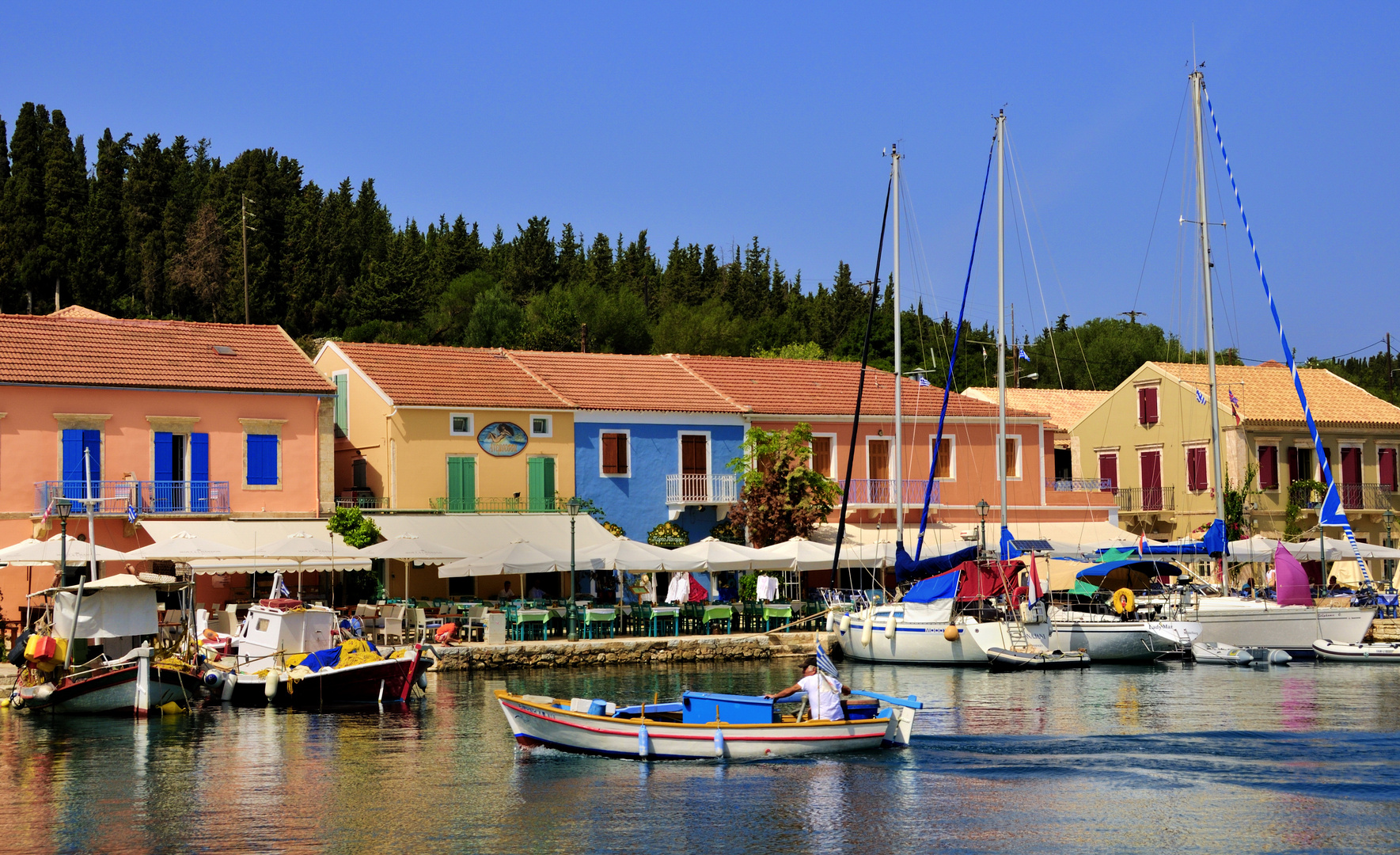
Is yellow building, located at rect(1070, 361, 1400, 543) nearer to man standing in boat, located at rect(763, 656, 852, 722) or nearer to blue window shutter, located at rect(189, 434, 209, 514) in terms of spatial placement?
blue window shutter, located at rect(189, 434, 209, 514)

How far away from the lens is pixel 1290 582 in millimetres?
36625

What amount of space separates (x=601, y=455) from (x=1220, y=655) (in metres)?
17.8

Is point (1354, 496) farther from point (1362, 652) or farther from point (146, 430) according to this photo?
point (146, 430)

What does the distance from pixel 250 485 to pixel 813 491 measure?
51.6 ft

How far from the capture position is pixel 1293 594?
1448 inches

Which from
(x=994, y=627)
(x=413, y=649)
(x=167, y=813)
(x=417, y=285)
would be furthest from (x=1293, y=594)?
(x=417, y=285)

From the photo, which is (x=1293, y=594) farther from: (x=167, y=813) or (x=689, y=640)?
(x=167, y=813)

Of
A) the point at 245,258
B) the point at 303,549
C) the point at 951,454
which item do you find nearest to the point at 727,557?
the point at 303,549

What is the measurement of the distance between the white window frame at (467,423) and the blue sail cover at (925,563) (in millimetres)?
12464

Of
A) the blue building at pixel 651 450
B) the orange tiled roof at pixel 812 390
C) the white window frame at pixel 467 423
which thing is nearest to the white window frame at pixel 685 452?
the blue building at pixel 651 450

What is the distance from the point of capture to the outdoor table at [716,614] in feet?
117

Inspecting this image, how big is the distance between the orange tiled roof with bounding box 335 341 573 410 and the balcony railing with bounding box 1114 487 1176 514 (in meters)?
22.2

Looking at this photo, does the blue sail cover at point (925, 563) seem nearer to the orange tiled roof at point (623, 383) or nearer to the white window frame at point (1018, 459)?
Result: the orange tiled roof at point (623, 383)

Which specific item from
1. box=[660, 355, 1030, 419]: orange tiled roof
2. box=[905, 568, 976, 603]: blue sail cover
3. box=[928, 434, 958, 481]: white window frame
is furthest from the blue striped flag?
box=[928, 434, 958, 481]: white window frame
